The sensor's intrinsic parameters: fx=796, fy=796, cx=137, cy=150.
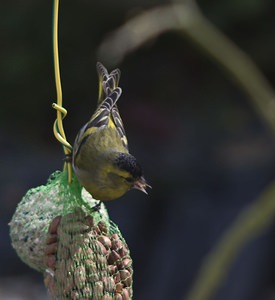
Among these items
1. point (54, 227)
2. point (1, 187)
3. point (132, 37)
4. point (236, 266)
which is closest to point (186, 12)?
point (132, 37)

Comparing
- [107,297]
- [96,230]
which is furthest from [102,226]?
[107,297]

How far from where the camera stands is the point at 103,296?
2.37 metres

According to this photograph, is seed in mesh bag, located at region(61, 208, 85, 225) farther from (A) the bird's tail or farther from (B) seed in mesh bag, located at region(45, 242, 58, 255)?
(A) the bird's tail

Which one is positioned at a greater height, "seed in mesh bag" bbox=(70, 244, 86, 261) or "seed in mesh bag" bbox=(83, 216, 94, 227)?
"seed in mesh bag" bbox=(83, 216, 94, 227)

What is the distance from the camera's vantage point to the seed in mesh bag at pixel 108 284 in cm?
238

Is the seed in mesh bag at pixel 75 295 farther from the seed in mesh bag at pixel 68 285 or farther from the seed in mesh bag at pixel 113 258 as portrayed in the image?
the seed in mesh bag at pixel 113 258

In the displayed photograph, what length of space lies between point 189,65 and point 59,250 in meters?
5.08

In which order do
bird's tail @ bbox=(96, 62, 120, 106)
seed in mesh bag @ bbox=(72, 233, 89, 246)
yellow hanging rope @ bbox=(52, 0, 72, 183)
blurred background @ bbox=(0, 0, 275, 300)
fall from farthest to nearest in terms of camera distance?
blurred background @ bbox=(0, 0, 275, 300) < bird's tail @ bbox=(96, 62, 120, 106) < seed in mesh bag @ bbox=(72, 233, 89, 246) < yellow hanging rope @ bbox=(52, 0, 72, 183)

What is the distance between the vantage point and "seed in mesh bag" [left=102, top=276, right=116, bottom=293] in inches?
93.8

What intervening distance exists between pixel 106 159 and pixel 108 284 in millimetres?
388

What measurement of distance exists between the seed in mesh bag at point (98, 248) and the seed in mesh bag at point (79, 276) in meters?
0.07

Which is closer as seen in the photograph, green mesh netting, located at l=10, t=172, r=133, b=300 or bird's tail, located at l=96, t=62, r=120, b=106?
green mesh netting, located at l=10, t=172, r=133, b=300

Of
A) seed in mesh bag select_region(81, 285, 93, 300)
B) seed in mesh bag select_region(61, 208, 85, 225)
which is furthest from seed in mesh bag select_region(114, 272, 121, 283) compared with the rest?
seed in mesh bag select_region(61, 208, 85, 225)

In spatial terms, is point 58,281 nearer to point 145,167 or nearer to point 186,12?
point 186,12
